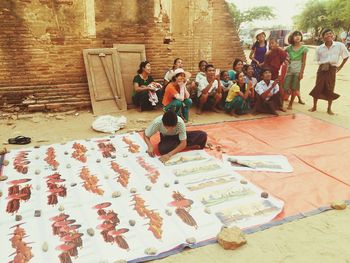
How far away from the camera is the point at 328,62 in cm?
614

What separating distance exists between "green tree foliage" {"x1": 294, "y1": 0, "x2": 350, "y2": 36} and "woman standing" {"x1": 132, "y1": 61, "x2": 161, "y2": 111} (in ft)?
97.9

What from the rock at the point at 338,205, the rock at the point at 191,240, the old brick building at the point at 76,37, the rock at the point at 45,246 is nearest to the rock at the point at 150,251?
the rock at the point at 191,240

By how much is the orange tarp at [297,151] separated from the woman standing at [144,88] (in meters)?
1.45

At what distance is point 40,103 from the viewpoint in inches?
254

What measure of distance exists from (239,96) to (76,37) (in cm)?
354

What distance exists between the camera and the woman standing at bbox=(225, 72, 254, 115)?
6.33 meters

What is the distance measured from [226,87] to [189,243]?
176 inches

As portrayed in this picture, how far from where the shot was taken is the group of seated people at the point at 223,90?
634 centimetres

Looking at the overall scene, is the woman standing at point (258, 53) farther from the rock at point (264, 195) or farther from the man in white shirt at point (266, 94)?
the rock at point (264, 195)

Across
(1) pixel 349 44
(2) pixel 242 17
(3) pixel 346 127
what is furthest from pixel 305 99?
(2) pixel 242 17

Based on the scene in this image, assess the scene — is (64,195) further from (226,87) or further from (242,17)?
(242,17)

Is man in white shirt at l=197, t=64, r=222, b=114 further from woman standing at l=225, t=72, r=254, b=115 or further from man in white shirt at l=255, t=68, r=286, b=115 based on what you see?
man in white shirt at l=255, t=68, r=286, b=115

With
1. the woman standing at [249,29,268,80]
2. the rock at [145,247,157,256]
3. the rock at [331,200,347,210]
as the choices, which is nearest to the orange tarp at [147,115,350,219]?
the rock at [331,200,347,210]

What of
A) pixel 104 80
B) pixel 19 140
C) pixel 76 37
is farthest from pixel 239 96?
pixel 19 140
